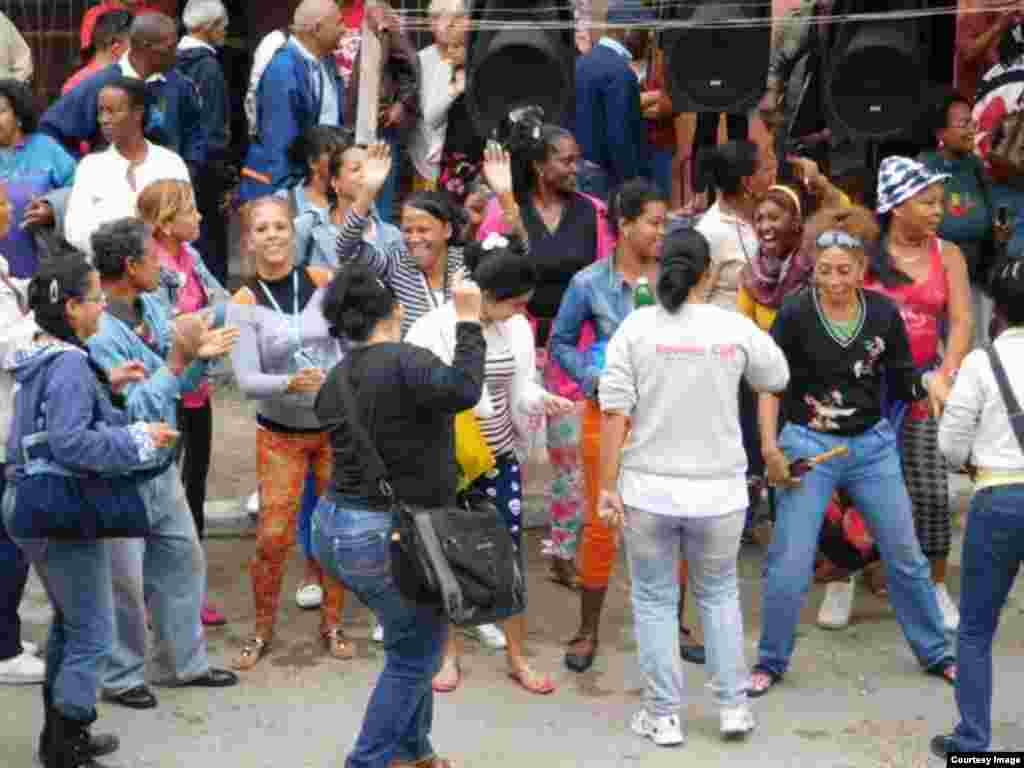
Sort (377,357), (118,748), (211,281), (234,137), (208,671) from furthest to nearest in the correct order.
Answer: (234,137), (211,281), (208,671), (118,748), (377,357)

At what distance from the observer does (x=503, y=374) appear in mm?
6684

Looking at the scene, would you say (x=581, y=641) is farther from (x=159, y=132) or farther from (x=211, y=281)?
(x=159, y=132)

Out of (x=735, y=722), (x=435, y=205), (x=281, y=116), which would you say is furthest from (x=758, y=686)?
(x=281, y=116)

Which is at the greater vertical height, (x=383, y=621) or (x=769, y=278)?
(x=769, y=278)

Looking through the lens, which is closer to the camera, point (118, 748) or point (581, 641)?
point (118, 748)

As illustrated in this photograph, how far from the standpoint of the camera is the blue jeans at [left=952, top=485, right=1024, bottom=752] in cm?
582

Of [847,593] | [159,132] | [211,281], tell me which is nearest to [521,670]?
[847,593]

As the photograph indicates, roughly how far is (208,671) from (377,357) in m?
1.70

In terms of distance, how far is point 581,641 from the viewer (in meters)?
7.03

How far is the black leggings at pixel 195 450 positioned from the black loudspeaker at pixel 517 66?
1851 millimetres

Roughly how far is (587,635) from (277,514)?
1.19m

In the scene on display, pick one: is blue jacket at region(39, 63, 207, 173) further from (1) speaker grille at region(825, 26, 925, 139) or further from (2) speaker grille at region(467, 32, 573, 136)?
(1) speaker grille at region(825, 26, 925, 139)

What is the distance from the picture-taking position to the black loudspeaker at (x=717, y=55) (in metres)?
8.39

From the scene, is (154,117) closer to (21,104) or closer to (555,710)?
(21,104)
